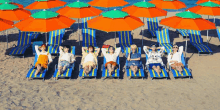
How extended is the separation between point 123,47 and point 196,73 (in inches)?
130

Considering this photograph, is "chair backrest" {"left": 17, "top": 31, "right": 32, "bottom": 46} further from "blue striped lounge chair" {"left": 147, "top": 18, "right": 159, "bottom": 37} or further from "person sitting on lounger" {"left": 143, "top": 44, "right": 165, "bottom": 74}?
"blue striped lounge chair" {"left": 147, "top": 18, "right": 159, "bottom": 37}

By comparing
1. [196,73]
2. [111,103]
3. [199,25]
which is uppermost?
[199,25]

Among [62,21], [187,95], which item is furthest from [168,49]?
[62,21]

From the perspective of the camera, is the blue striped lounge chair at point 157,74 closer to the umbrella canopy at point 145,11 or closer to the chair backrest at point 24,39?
→ the umbrella canopy at point 145,11

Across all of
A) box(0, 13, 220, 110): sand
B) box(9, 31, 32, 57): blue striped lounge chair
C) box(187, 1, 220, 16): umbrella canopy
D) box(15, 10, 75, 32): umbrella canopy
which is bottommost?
box(0, 13, 220, 110): sand

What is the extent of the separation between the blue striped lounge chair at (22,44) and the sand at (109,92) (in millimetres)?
677

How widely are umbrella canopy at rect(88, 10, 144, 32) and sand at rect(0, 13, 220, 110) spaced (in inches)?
67.9

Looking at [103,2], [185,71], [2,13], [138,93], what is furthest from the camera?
[103,2]

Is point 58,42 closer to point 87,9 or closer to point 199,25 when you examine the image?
point 87,9

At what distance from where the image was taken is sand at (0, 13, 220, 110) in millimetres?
7551

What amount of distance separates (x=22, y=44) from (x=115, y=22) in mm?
4789

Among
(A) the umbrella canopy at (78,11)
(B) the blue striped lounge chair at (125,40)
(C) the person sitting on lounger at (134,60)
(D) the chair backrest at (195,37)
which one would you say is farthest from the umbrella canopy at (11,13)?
(D) the chair backrest at (195,37)

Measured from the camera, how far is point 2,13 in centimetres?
1228

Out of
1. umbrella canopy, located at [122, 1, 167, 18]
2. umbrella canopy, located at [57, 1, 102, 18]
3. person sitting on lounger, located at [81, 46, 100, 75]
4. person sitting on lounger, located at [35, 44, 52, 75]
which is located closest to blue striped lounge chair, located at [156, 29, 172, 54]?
umbrella canopy, located at [122, 1, 167, 18]
